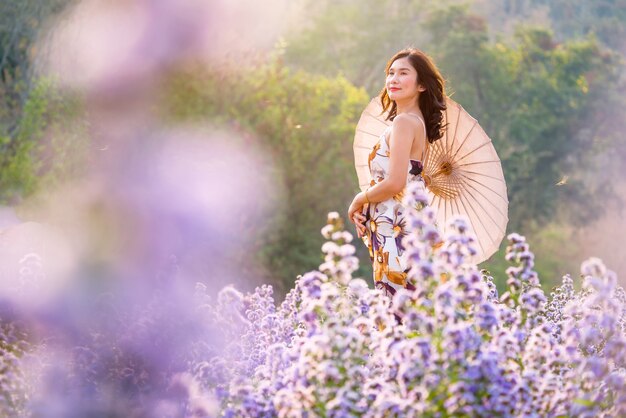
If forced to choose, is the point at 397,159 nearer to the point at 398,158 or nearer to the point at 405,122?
the point at 398,158

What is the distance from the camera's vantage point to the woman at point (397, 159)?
15.5 feet

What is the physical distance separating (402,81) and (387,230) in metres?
0.79

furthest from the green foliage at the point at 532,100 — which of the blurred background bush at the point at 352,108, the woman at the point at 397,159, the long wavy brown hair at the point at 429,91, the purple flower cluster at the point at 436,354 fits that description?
the purple flower cluster at the point at 436,354

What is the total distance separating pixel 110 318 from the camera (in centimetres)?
505

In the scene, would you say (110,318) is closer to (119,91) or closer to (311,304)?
(311,304)

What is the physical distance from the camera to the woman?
471 cm

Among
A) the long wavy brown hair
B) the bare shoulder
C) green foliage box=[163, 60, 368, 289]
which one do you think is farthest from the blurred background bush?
the bare shoulder

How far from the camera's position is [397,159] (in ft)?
15.3

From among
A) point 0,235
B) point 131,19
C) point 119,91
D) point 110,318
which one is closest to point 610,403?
point 110,318

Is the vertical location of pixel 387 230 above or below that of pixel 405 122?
below

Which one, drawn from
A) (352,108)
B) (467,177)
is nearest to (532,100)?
(352,108)

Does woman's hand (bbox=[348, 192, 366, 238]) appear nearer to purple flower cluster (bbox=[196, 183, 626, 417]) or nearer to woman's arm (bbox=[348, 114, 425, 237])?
woman's arm (bbox=[348, 114, 425, 237])

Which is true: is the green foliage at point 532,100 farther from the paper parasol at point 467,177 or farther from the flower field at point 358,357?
the flower field at point 358,357

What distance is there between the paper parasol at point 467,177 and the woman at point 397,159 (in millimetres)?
181
